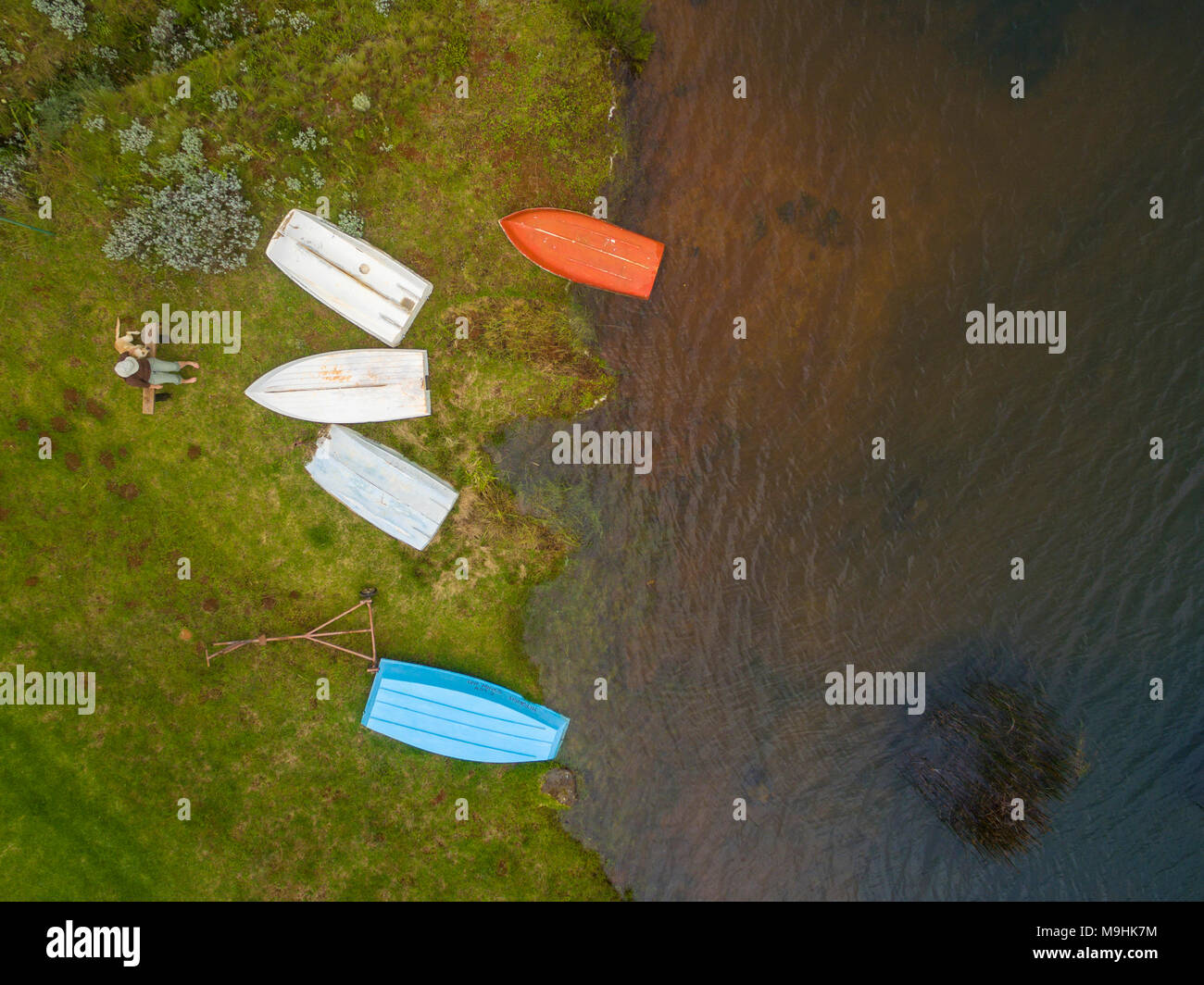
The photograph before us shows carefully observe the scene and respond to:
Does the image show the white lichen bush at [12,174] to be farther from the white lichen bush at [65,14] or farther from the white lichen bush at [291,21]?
the white lichen bush at [291,21]

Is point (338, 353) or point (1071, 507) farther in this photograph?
point (1071, 507)

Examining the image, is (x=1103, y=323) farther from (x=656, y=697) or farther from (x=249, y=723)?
(x=249, y=723)

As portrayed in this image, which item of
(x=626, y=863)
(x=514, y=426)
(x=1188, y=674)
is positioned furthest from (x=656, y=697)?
(x=1188, y=674)

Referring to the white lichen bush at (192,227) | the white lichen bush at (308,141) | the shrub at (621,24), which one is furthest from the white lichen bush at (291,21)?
the shrub at (621,24)

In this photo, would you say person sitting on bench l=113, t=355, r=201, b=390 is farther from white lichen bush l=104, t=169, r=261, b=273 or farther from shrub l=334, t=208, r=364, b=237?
shrub l=334, t=208, r=364, b=237

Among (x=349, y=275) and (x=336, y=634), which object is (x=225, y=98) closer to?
(x=349, y=275)

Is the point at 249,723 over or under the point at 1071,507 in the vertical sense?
under
